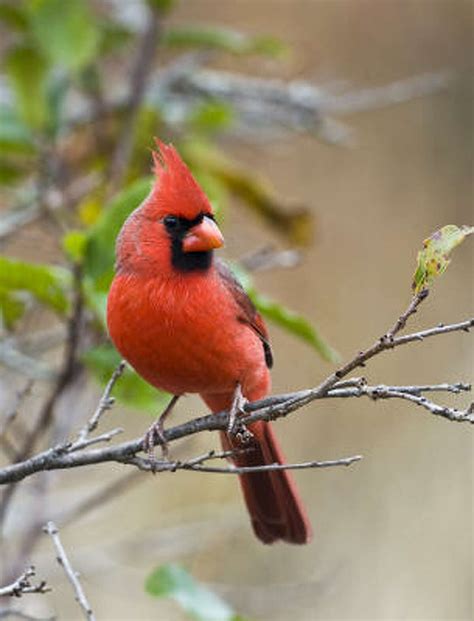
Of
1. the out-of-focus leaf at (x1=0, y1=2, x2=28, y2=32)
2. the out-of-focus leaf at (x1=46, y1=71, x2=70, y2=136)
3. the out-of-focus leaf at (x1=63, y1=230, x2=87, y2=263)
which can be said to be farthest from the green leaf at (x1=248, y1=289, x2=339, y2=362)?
the out-of-focus leaf at (x1=0, y1=2, x2=28, y2=32)

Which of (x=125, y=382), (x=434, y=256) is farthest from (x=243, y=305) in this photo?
(x=434, y=256)

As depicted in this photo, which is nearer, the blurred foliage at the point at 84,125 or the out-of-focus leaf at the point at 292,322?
the out-of-focus leaf at the point at 292,322

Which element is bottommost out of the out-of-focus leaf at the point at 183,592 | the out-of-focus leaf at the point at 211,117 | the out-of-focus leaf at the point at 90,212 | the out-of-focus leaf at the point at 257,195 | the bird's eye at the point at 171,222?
the out-of-focus leaf at the point at 183,592

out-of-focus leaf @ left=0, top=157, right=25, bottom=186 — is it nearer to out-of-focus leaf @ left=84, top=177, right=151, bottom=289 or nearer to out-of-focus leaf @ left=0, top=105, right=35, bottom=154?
out-of-focus leaf @ left=0, top=105, right=35, bottom=154

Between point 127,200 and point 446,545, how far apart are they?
9.28ft

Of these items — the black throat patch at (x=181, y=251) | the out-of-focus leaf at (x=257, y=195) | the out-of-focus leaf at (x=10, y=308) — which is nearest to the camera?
the black throat patch at (x=181, y=251)

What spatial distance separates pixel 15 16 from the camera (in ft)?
11.5

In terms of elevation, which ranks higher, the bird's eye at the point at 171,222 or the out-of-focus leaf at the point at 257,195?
the out-of-focus leaf at the point at 257,195

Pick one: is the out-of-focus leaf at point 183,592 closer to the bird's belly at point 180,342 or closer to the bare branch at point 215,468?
the bird's belly at point 180,342

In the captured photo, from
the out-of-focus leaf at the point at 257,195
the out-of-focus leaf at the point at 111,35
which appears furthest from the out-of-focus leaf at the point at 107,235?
the out-of-focus leaf at the point at 111,35

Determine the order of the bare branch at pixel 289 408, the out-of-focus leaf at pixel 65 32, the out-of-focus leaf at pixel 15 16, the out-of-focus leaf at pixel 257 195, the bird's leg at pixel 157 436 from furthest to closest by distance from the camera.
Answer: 1. the out-of-focus leaf at pixel 257 195
2. the out-of-focus leaf at pixel 15 16
3. the out-of-focus leaf at pixel 65 32
4. the bird's leg at pixel 157 436
5. the bare branch at pixel 289 408

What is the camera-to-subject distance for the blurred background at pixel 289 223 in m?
3.54

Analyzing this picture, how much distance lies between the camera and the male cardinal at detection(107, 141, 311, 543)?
242 cm

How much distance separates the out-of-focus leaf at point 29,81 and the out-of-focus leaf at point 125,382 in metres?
0.86
